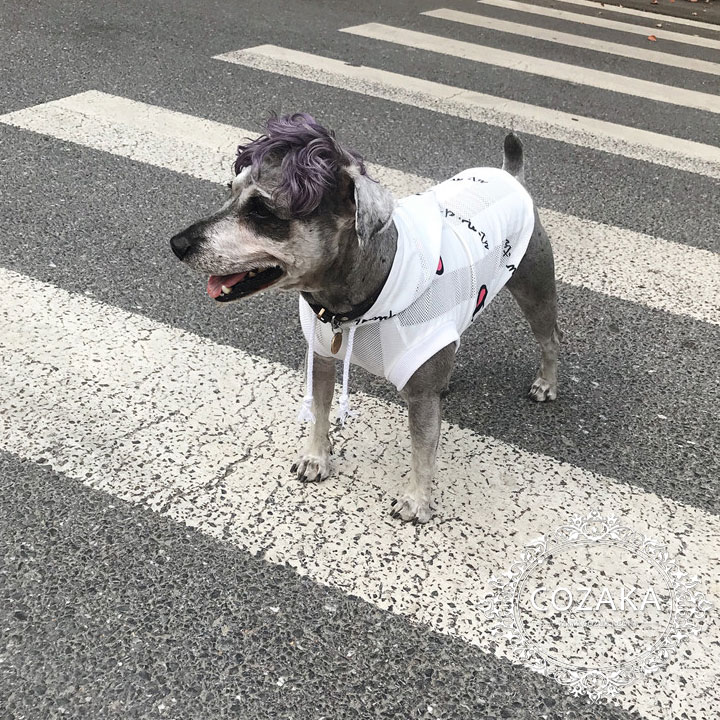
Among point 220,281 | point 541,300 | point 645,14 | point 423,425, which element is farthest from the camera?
point 645,14

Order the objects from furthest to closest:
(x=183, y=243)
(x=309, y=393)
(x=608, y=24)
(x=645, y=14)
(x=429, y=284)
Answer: (x=645, y=14)
(x=608, y=24)
(x=309, y=393)
(x=429, y=284)
(x=183, y=243)

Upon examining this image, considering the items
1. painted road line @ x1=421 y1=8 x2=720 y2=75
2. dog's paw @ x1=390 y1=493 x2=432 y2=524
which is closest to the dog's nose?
dog's paw @ x1=390 y1=493 x2=432 y2=524

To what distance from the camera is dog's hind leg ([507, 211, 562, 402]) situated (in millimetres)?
3215

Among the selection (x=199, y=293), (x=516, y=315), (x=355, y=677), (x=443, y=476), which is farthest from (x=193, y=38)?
(x=355, y=677)

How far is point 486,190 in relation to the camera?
303 centimetres

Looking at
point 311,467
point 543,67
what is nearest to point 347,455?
point 311,467

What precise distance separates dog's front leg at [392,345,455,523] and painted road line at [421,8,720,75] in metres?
7.00

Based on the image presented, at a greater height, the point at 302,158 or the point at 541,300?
the point at 302,158

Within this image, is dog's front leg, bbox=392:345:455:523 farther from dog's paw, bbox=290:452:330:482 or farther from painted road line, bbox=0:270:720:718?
dog's paw, bbox=290:452:330:482

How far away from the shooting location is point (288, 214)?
225cm

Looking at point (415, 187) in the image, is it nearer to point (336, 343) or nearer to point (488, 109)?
point (488, 109)

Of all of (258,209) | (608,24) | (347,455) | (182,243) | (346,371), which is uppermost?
(258,209)

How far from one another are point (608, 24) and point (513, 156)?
7.66 metres

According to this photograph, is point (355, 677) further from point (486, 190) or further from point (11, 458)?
point (486, 190)
